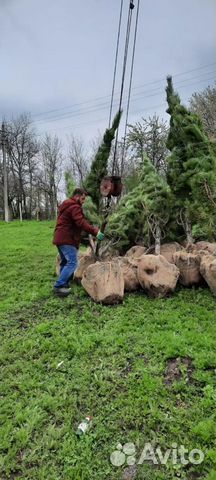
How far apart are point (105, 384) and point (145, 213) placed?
11.5ft

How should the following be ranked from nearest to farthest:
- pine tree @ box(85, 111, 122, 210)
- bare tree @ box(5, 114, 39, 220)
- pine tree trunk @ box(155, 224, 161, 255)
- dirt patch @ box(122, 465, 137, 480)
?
dirt patch @ box(122, 465, 137, 480) < pine tree trunk @ box(155, 224, 161, 255) < pine tree @ box(85, 111, 122, 210) < bare tree @ box(5, 114, 39, 220)

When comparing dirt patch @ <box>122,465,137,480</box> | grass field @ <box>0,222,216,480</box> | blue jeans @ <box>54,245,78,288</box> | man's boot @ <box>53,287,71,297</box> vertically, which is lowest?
dirt patch @ <box>122,465,137,480</box>

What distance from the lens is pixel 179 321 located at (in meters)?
4.21

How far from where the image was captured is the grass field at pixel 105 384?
2.47m

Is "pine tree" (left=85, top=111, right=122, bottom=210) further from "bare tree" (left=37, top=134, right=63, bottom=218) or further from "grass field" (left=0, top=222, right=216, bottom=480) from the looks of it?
"bare tree" (left=37, top=134, right=63, bottom=218)

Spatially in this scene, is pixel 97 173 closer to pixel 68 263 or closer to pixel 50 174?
pixel 68 263

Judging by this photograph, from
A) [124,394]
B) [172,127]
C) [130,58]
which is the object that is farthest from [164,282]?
[130,58]

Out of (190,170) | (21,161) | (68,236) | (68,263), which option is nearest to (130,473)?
(68,263)

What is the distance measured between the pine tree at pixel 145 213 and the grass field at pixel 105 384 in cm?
147

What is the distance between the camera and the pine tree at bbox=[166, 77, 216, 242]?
17.4 ft

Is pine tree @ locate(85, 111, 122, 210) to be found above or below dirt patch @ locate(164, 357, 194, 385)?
above

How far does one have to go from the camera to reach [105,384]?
3.20m

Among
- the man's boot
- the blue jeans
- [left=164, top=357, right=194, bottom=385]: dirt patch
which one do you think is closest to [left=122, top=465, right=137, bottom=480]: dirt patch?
[left=164, top=357, right=194, bottom=385]: dirt patch

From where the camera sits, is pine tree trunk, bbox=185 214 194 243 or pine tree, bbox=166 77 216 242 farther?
pine tree trunk, bbox=185 214 194 243
